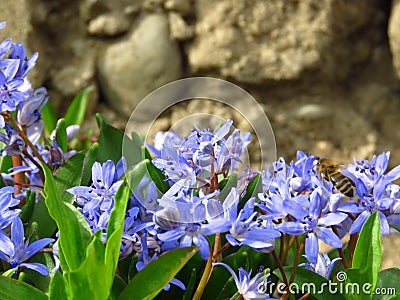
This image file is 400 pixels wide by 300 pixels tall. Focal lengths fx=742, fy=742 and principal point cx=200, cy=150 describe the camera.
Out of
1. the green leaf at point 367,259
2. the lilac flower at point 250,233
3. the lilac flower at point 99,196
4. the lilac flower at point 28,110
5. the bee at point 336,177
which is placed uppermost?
the lilac flower at point 28,110

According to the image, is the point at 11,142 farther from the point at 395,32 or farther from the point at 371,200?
the point at 395,32

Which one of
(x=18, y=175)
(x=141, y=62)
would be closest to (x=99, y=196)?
(x=18, y=175)

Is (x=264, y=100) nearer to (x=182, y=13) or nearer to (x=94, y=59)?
(x=182, y=13)

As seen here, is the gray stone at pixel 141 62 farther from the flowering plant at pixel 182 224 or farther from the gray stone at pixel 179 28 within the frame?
the flowering plant at pixel 182 224

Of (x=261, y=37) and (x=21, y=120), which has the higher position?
(x=21, y=120)

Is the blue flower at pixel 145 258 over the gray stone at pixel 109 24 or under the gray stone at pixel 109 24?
over

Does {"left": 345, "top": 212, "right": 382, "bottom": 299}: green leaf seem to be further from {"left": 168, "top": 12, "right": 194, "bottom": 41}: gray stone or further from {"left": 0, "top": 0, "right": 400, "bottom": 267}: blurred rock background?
{"left": 168, "top": 12, "right": 194, "bottom": 41}: gray stone

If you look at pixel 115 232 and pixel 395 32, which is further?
pixel 395 32

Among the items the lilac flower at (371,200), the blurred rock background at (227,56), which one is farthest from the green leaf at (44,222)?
the blurred rock background at (227,56)
